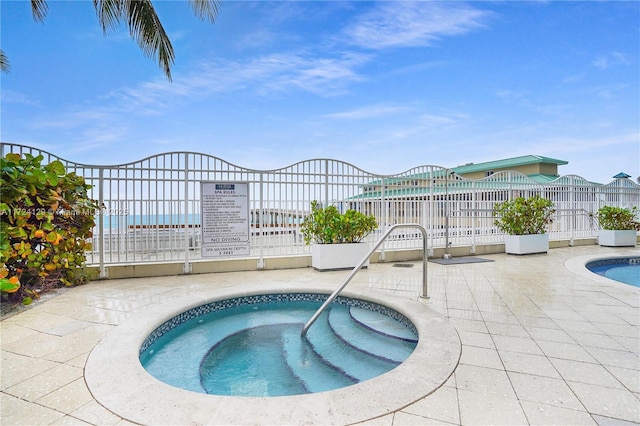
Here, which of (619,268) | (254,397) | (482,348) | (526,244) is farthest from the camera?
(526,244)

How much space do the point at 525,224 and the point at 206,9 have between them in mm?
9181

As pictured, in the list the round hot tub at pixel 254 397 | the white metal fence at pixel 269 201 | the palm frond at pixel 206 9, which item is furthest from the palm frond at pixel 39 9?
the round hot tub at pixel 254 397

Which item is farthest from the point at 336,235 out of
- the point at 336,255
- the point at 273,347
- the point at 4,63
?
the point at 4,63

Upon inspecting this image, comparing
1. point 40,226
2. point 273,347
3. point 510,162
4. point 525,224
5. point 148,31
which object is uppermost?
point 510,162

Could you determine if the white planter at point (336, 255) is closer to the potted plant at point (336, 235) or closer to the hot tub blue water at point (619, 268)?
the potted plant at point (336, 235)

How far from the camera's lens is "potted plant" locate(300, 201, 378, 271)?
6004 millimetres

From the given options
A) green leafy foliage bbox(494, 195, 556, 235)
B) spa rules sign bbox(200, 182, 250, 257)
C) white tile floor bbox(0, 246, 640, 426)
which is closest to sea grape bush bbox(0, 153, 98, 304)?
white tile floor bbox(0, 246, 640, 426)

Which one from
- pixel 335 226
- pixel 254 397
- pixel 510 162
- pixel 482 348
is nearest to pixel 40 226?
pixel 254 397

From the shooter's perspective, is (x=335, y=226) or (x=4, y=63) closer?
(x=335, y=226)

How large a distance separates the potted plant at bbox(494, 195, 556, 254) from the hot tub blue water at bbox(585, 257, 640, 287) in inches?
47.5

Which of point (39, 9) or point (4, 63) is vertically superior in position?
point (4, 63)

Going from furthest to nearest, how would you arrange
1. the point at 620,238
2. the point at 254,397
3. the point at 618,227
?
the point at 618,227 < the point at 620,238 < the point at 254,397

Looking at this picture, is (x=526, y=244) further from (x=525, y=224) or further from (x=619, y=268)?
(x=619, y=268)

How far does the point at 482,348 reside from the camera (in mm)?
2504
